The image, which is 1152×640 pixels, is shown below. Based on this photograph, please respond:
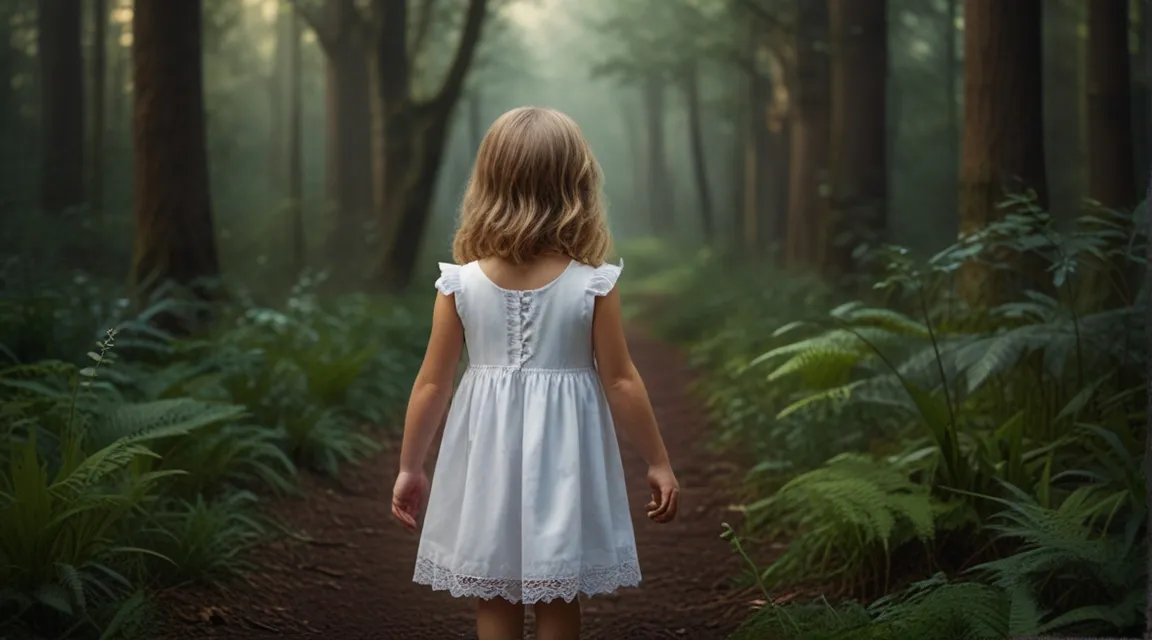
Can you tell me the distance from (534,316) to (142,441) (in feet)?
9.38

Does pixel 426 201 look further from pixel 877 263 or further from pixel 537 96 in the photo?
pixel 537 96

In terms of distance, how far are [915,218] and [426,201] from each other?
42.9 ft

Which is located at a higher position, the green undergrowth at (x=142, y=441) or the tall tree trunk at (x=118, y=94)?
the tall tree trunk at (x=118, y=94)

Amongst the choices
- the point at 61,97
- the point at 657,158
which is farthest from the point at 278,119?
the point at 61,97

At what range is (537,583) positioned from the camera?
346 cm

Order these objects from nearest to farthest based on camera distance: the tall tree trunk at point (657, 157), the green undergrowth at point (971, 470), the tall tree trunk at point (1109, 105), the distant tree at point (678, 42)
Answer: the green undergrowth at point (971, 470), the tall tree trunk at point (1109, 105), the distant tree at point (678, 42), the tall tree trunk at point (657, 157)

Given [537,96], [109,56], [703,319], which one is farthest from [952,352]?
[537,96]

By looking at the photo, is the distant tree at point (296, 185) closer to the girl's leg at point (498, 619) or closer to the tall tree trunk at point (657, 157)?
the girl's leg at point (498, 619)

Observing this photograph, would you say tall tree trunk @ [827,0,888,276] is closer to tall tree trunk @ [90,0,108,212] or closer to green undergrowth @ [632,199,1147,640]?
green undergrowth @ [632,199,1147,640]

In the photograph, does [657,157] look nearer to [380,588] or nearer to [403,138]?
[403,138]

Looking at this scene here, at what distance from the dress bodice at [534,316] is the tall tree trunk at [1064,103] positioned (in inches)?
747

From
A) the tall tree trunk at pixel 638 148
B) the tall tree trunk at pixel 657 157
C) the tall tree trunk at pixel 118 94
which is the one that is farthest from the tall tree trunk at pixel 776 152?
the tall tree trunk at pixel 638 148

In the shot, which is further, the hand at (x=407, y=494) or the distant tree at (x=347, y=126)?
the distant tree at (x=347, y=126)

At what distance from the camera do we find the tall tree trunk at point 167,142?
9.33m
